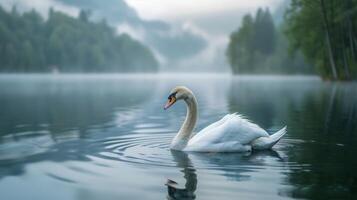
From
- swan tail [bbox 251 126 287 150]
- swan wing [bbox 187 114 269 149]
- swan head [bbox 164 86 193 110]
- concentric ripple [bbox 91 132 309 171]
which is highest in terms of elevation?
swan head [bbox 164 86 193 110]

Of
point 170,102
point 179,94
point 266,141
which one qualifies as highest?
point 179,94

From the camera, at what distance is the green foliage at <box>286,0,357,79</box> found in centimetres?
6047

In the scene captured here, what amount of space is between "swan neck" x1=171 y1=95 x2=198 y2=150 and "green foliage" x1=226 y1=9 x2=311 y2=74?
437 feet

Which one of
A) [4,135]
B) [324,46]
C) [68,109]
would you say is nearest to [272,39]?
[324,46]

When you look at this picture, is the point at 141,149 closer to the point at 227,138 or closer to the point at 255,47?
the point at 227,138

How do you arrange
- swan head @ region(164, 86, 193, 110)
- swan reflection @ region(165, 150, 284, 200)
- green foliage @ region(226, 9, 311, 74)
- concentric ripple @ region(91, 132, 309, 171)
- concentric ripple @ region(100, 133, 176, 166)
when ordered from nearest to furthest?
swan reflection @ region(165, 150, 284, 200) < concentric ripple @ region(91, 132, 309, 171) < concentric ripple @ region(100, 133, 176, 166) < swan head @ region(164, 86, 193, 110) < green foliage @ region(226, 9, 311, 74)

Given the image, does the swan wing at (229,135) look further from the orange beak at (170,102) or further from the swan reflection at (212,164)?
the orange beak at (170,102)

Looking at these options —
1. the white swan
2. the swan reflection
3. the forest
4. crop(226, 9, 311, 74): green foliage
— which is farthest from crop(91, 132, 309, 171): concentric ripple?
crop(226, 9, 311, 74): green foliage

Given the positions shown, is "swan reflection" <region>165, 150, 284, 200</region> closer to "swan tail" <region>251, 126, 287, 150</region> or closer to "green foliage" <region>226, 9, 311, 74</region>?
"swan tail" <region>251, 126, 287, 150</region>

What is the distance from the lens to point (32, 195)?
8.08 metres

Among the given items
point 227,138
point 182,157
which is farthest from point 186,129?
point 182,157

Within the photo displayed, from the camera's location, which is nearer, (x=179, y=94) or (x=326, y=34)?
(x=179, y=94)

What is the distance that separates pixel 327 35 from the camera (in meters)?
59.5

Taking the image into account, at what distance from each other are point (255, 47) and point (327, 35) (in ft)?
302
